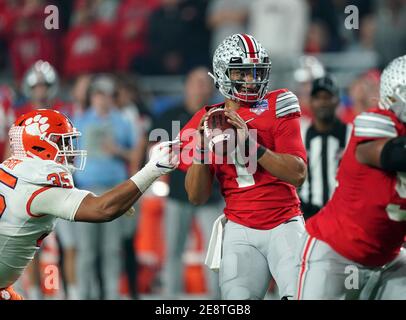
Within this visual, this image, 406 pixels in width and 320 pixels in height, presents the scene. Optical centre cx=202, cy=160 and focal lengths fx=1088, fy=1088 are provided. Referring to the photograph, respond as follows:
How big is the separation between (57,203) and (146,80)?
19.6 feet

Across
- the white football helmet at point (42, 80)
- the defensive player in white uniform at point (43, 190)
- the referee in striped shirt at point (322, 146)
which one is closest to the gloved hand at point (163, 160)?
the defensive player in white uniform at point (43, 190)

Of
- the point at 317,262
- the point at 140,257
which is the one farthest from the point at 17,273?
the point at 140,257

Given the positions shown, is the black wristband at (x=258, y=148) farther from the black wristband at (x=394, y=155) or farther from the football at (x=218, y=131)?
the black wristband at (x=394, y=155)

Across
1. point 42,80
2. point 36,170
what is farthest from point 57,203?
point 42,80

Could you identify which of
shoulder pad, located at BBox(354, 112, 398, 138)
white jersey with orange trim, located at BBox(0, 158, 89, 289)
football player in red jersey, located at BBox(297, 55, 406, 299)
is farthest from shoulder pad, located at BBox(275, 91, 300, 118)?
white jersey with orange trim, located at BBox(0, 158, 89, 289)

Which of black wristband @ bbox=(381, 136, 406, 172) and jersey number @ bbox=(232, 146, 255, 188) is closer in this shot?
black wristband @ bbox=(381, 136, 406, 172)

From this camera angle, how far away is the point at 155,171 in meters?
4.84

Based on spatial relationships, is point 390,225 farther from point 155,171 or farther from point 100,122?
point 100,122

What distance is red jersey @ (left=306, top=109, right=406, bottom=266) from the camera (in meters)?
4.48

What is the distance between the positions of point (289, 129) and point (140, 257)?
445cm

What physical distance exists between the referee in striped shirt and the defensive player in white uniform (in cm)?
233

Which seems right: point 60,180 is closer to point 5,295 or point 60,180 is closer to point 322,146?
point 5,295

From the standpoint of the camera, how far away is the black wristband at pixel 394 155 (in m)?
4.31

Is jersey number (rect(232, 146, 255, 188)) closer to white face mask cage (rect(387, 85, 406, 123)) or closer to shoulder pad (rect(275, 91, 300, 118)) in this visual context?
shoulder pad (rect(275, 91, 300, 118))
